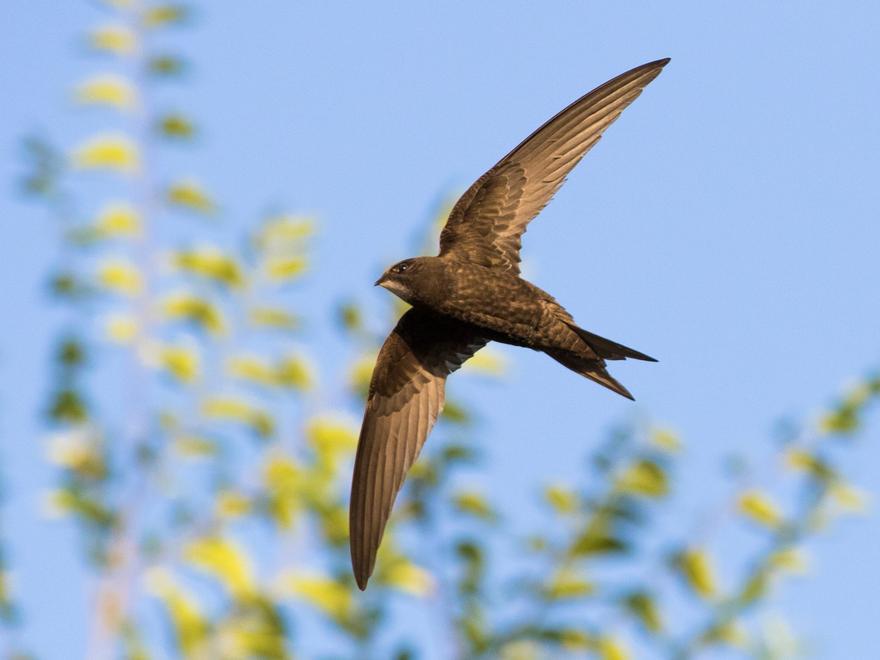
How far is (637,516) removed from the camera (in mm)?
6969

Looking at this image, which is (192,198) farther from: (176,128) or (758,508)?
(758,508)

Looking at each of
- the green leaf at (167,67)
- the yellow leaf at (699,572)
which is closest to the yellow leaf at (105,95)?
the green leaf at (167,67)

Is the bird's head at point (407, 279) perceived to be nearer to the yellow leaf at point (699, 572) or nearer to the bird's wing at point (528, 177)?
the bird's wing at point (528, 177)

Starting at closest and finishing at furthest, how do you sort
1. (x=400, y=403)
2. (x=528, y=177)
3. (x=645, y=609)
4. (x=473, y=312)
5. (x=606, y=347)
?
(x=606, y=347), (x=473, y=312), (x=528, y=177), (x=400, y=403), (x=645, y=609)

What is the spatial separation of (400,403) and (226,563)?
3.18 feet

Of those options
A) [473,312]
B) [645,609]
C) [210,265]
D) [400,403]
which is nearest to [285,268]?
[210,265]

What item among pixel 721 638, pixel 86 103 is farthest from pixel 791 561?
pixel 86 103

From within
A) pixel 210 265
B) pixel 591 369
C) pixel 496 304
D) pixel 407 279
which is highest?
pixel 210 265

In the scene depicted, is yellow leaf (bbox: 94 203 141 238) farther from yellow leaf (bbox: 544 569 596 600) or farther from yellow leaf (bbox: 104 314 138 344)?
yellow leaf (bbox: 544 569 596 600)

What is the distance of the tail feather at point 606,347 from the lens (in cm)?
563

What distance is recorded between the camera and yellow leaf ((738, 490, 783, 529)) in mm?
6992

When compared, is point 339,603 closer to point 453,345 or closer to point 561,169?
point 453,345

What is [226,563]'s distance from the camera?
6.48m

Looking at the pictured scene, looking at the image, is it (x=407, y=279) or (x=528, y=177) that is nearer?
(x=407, y=279)
